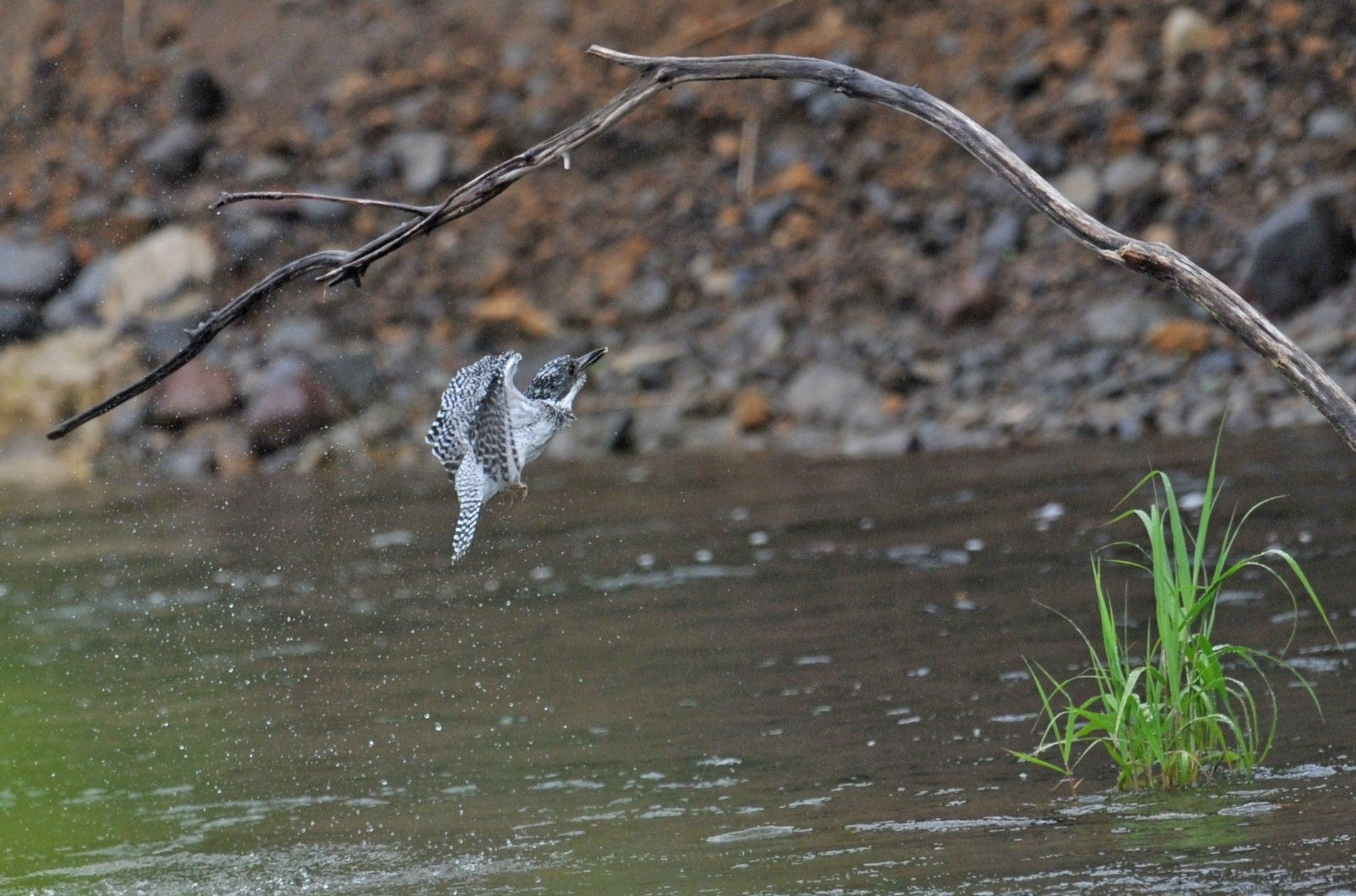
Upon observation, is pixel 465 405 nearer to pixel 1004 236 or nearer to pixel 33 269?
pixel 1004 236

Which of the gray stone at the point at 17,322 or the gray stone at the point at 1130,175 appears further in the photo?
the gray stone at the point at 17,322

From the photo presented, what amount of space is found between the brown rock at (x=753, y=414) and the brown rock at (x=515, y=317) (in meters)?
2.04

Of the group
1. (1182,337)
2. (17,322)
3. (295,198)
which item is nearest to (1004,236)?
(1182,337)

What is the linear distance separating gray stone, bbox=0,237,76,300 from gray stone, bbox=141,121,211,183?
3.65ft

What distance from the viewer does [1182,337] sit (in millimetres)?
11070

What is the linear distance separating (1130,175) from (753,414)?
10.1 feet

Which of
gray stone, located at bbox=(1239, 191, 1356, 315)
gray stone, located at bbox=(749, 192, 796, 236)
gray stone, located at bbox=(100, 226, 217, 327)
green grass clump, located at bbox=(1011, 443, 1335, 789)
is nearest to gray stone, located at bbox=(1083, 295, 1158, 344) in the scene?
gray stone, located at bbox=(1239, 191, 1356, 315)

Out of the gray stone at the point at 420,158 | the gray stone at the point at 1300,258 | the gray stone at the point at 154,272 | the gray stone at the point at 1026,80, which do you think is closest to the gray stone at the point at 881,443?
the gray stone at the point at 1300,258

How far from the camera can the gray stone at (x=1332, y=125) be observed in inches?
472

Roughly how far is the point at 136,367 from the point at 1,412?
47.5 inches

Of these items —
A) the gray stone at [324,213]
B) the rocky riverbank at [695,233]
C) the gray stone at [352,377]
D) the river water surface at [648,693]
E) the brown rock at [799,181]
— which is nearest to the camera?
the river water surface at [648,693]

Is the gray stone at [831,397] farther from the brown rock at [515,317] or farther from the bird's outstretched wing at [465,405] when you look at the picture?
the bird's outstretched wing at [465,405]

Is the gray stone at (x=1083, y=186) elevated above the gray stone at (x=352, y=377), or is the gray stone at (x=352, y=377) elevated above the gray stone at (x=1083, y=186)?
the gray stone at (x=1083, y=186)

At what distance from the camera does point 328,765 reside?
592cm
